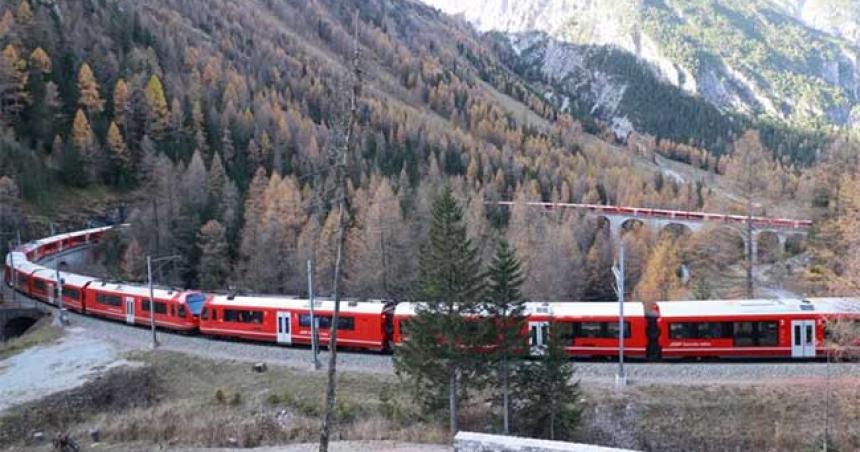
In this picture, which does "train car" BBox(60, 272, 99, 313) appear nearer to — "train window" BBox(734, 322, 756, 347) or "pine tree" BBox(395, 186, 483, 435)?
"pine tree" BBox(395, 186, 483, 435)

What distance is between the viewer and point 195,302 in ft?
130

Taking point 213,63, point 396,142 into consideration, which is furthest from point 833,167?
point 213,63

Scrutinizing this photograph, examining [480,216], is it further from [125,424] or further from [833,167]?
[125,424]

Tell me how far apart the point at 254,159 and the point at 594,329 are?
239 ft

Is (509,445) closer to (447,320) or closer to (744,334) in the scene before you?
(447,320)

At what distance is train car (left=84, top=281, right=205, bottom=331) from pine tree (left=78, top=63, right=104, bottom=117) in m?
53.5

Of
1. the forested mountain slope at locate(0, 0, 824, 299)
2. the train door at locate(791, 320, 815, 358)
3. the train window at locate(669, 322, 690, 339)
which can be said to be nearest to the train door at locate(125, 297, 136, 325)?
the forested mountain slope at locate(0, 0, 824, 299)

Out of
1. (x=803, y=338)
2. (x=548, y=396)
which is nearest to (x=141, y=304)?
(x=548, y=396)

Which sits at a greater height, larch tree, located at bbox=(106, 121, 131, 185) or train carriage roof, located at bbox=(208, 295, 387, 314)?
larch tree, located at bbox=(106, 121, 131, 185)

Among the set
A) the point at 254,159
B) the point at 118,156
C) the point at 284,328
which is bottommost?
the point at 284,328

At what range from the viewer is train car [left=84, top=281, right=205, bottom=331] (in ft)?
130

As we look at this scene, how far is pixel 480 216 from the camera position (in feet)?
226

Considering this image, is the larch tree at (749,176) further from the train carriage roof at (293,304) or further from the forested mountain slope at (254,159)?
the train carriage roof at (293,304)

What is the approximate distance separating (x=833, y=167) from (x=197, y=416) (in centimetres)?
6183
